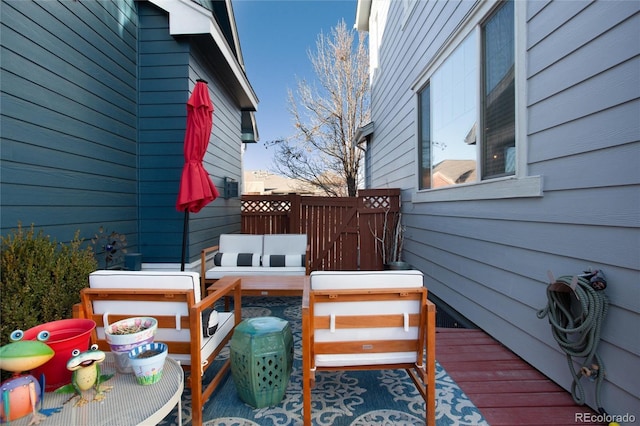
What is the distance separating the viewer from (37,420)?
1.19 m

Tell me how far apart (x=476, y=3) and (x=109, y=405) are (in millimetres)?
3953

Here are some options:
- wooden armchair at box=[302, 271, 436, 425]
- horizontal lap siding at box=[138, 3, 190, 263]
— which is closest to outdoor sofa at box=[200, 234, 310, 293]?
horizontal lap siding at box=[138, 3, 190, 263]

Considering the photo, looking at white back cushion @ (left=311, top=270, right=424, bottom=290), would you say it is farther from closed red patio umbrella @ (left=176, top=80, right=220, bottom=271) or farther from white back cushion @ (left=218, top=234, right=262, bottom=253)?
white back cushion @ (left=218, top=234, right=262, bottom=253)

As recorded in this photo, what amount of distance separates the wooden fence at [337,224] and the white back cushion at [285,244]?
4.07 ft

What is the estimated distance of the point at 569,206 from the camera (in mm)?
2016

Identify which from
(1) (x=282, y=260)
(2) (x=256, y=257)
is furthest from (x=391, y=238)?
(2) (x=256, y=257)

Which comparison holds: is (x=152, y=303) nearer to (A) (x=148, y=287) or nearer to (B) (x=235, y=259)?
(A) (x=148, y=287)

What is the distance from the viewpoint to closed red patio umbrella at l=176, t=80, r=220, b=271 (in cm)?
344

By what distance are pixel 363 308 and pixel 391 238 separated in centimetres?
413

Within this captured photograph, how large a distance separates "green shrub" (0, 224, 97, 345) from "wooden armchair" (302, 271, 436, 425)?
164 centimetres

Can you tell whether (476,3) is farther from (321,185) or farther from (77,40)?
(321,185)

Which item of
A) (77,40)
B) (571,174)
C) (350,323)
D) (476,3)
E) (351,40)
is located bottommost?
(350,323)

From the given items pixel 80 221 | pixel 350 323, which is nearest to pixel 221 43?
pixel 80 221

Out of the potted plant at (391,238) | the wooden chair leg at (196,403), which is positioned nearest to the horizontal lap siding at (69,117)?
the wooden chair leg at (196,403)
